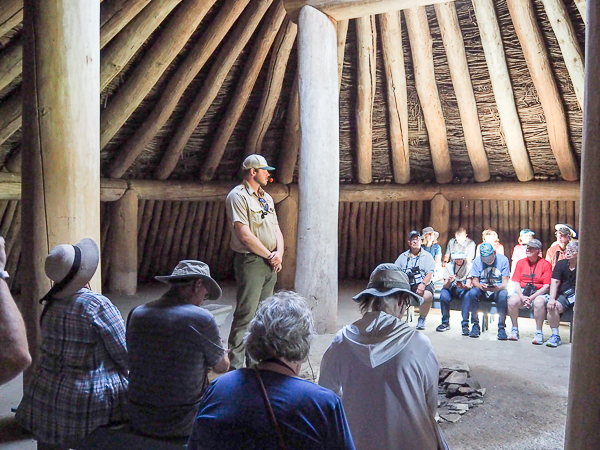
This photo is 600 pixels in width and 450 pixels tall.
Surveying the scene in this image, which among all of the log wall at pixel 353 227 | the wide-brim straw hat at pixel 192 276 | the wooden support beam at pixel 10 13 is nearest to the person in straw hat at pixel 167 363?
the wide-brim straw hat at pixel 192 276

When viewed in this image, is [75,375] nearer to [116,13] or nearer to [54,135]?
[54,135]

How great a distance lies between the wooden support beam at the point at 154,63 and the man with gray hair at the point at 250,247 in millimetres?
2858

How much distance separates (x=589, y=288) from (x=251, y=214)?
294cm

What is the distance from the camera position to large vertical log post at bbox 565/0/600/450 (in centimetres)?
157

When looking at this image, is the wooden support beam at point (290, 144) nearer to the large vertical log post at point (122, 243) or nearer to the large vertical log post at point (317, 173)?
the large vertical log post at point (122, 243)

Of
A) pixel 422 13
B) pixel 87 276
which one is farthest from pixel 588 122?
pixel 422 13

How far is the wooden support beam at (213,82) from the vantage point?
6.82 metres

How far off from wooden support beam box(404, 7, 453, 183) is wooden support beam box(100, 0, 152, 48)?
3.25 m

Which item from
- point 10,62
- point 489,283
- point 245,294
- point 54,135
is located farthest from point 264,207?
point 10,62

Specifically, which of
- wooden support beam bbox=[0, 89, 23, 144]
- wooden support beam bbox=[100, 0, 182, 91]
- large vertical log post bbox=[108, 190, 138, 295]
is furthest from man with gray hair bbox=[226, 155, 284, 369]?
large vertical log post bbox=[108, 190, 138, 295]

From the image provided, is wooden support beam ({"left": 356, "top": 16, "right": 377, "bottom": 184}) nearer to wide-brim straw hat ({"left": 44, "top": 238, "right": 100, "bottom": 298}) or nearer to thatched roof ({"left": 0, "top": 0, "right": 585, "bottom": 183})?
thatched roof ({"left": 0, "top": 0, "right": 585, "bottom": 183})

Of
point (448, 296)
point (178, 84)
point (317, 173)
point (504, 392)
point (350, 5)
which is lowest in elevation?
point (504, 392)

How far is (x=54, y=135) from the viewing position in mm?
3070

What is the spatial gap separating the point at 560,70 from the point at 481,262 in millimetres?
2959
